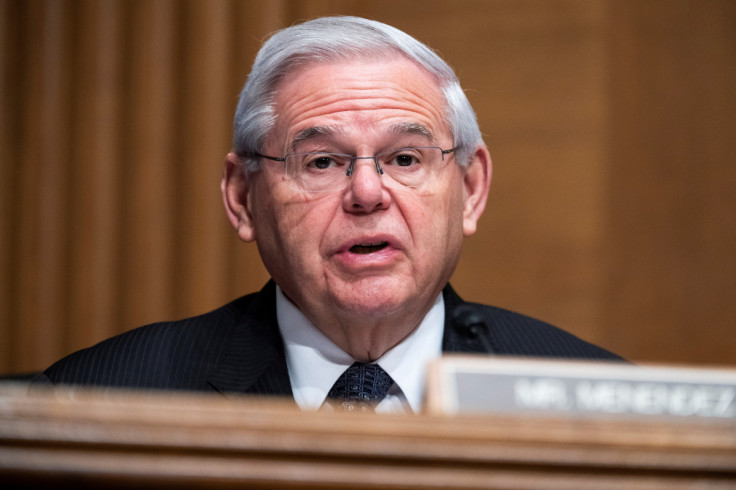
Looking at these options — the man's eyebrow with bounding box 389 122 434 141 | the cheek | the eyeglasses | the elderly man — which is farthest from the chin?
the man's eyebrow with bounding box 389 122 434 141

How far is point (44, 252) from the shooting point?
3.02m

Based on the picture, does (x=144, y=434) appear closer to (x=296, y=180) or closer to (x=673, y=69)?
(x=296, y=180)

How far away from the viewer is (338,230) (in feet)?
5.06

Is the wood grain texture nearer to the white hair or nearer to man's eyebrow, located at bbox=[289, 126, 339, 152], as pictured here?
man's eyebrow, located at bbox=[289, 126, 339, 152]

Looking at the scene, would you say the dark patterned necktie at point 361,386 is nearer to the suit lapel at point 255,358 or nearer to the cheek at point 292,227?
the suit lapel at point 255,358

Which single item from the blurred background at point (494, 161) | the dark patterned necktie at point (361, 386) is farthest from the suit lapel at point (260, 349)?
the blurred background at point (494, 161)

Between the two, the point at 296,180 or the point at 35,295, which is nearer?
the point at 296,180

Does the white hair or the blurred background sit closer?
the white hair

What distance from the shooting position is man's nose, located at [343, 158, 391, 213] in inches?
60.0

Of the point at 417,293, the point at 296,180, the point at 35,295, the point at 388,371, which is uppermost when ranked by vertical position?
the point at 296,180

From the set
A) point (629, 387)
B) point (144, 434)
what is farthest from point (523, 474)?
point (144, 434)

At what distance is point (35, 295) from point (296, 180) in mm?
1883

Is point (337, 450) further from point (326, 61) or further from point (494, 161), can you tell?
point (494, 161)

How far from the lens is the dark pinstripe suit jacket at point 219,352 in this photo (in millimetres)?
1613
